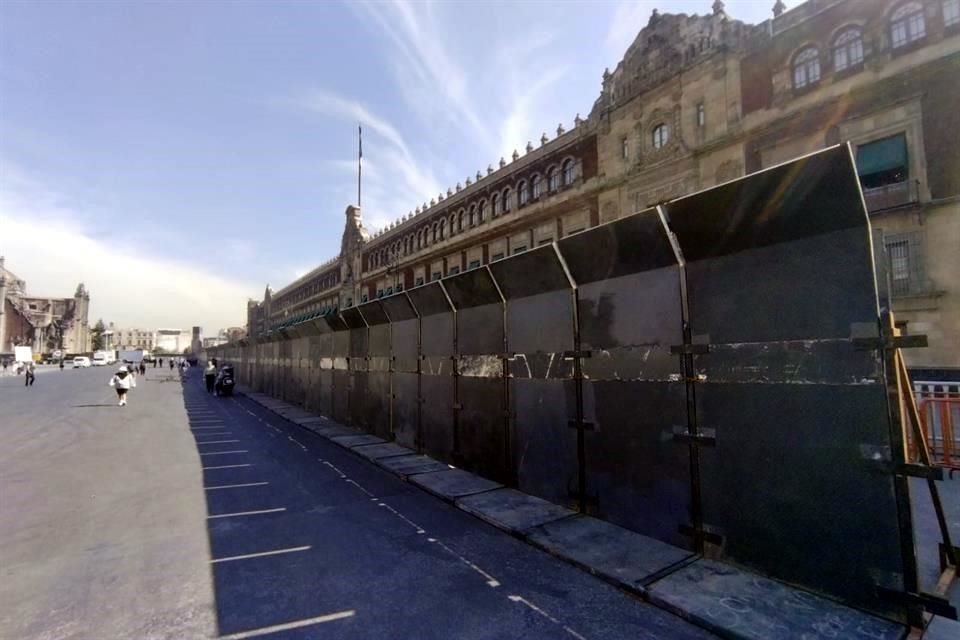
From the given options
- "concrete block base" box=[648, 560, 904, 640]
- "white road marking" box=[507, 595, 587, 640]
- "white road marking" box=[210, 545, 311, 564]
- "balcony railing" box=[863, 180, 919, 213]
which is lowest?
"white road marking" box=[507, 595, 587, 640]

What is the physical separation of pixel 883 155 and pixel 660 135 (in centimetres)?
1005

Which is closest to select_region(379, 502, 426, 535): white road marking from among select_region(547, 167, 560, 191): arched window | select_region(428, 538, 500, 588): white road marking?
select_region(428, 538, 500, 588): white road marking

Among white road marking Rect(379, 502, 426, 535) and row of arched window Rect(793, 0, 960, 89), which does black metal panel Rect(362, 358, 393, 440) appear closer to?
white road marking Rect(379, 502, 426, 535)

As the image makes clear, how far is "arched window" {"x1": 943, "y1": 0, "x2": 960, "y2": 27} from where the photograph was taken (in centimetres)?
1578

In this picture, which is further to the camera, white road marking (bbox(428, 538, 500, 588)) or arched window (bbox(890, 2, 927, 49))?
arched window (bbox(890, 2, 927, 49))

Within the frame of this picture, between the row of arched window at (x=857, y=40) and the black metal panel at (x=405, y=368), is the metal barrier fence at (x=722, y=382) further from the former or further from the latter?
the row of arched window at (x=857, y=40)

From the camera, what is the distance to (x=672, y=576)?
172 inches

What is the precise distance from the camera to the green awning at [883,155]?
17.1 metres

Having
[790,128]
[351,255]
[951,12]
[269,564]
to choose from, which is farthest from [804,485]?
[351,255]

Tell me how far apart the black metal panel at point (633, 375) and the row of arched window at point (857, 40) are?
20427 millimetres

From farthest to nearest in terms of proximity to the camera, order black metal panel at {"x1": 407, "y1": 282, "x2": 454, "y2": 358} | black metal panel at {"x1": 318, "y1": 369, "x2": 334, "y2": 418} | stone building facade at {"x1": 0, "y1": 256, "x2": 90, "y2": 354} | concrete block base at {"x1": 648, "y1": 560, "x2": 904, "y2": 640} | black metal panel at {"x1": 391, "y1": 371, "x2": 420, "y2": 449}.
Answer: stone building facade at {"x1": 0, "y1": 256, "x2": 90, "y2": 354}, black metal panel at {"x1": 318, "y1": 369, "x2": 334, "y2": 418}, black metal panel at {"x1": 391, "y1": 371, "x2": 420, "y2": 449}, black metal panel at {"x1": 407, "y1": 282, "x2": 454, "y2": 358}, concrete block base at {"x1": 648, "y1": 560, "x2": 904, "y2": 640}

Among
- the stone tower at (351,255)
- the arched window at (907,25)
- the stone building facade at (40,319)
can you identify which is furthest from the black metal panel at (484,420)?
the stone building facade at (40,319)

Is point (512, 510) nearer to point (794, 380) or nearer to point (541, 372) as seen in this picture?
point (541, 372)

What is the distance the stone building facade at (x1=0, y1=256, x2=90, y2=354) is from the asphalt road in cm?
12035
